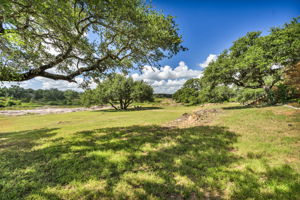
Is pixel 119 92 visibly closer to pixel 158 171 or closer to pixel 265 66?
pixel 265 66

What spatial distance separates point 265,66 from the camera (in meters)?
15.2

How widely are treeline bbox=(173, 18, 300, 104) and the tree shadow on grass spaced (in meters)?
16.8

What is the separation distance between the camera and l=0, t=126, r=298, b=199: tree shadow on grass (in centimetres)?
264

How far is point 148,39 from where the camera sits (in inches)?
261

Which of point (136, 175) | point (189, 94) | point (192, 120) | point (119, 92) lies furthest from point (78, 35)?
point (189, 94)

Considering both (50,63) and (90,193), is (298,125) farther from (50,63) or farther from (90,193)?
(50,63)

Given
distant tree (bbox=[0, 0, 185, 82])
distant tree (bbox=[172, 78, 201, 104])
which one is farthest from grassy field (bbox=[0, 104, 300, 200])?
distant tree (bbox=[172, 78, 201, 104])

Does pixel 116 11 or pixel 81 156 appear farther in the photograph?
pixel 116 11

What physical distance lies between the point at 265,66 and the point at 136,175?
20.4 meters

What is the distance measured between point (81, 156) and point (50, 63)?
6.35 m

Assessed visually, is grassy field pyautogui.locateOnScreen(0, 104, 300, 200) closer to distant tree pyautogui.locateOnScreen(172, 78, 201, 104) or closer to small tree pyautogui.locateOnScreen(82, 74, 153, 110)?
small tree pyautogui.locateOnScreen(82, 74, 153, 110)

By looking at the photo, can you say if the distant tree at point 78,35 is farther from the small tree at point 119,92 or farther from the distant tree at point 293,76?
the small tree at point 119,92

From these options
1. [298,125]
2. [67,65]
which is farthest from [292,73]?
[67,65]

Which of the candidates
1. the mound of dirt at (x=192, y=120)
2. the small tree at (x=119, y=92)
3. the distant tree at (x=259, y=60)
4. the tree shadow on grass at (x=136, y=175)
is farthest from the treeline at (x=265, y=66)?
the small tree at (x=119, y=92)
